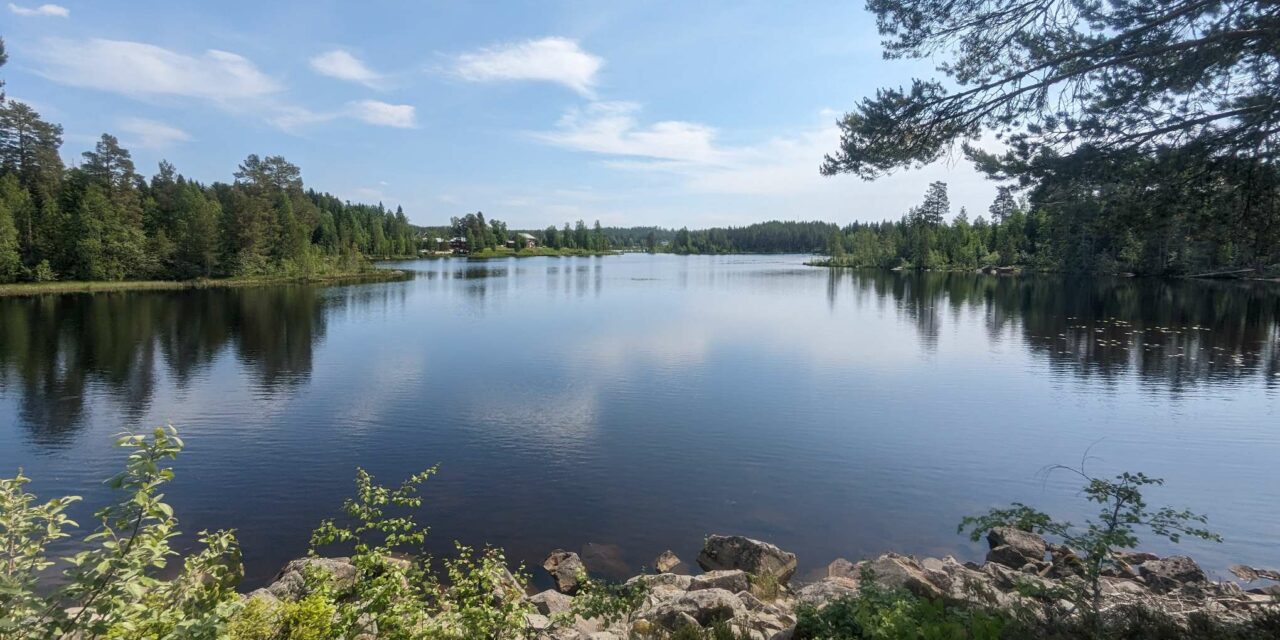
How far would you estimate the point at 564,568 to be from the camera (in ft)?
34.4

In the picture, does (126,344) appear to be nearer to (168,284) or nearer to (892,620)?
(892,620)

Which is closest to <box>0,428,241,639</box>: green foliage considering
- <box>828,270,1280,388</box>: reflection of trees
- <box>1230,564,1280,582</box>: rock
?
<box>1230,564,1280,582</box>: rock

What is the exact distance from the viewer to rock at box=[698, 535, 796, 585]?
10.5m

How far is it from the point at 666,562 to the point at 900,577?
13.1ft

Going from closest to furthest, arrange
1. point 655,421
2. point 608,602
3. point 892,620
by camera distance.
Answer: point 892,620 → point 608,602 → point 655,421

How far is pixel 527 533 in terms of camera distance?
11.9 metres

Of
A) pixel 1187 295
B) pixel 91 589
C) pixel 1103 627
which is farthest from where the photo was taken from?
pixel 1187 295

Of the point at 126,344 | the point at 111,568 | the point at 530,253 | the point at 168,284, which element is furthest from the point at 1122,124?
the point at 530,253

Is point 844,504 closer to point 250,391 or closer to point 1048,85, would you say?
point 1048,85

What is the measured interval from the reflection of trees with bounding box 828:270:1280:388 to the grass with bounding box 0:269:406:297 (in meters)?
57.4

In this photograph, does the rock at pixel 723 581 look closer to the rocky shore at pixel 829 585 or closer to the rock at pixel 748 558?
the rocky shore at pixel 829 585

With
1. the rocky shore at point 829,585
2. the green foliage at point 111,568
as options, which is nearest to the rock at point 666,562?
the rocky shore at point 829,585

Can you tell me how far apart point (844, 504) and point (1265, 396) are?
19305 millimetres

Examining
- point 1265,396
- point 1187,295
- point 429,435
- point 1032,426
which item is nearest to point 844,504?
point 1032,426
